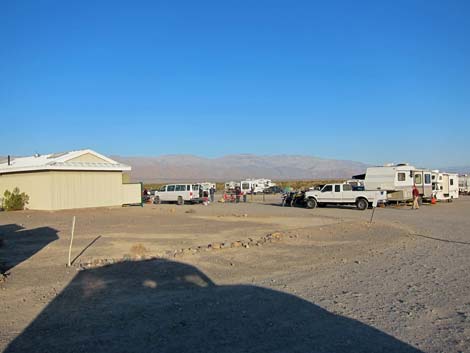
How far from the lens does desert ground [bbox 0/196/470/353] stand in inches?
243

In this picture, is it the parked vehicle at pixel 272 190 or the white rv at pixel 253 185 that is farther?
the parked vehicle at pixel 272 190

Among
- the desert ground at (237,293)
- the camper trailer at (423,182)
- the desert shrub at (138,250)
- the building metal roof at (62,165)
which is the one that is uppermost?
the building metal roof at (62,165)

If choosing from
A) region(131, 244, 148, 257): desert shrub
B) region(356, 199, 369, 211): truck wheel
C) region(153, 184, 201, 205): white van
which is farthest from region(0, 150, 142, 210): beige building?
region(131, 244, 148, 257): desert shrub

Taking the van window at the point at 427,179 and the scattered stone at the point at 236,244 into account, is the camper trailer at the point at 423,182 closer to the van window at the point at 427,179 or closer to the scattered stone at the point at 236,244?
the van window at the point at 427,179

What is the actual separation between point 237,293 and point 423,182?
98.2 feet

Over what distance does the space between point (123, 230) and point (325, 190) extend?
17.9 metres

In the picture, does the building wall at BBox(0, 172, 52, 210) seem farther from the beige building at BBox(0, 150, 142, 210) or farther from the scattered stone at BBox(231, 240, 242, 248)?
the scattered stone at BBox(231, 240, 242, 248)

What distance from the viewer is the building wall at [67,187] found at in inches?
1157

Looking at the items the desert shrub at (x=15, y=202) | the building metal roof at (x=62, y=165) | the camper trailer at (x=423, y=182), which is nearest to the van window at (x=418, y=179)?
the camper trailer at (x=423, y=182)

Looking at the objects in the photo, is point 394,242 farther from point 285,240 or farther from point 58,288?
point 58,288

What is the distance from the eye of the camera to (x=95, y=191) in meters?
32.1

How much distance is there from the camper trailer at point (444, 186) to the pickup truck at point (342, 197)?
878cm

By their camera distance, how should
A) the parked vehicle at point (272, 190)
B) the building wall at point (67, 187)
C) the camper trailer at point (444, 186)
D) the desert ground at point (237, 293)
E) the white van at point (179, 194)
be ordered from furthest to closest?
the parked vehicle at point (272, 190), the white van at point (179, 194), the camper trailer at point (444, 186), the building wall at point (67, 187), the desert ground at point (237, 293)

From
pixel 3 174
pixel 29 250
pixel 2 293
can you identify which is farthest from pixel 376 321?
pixel 3 174
